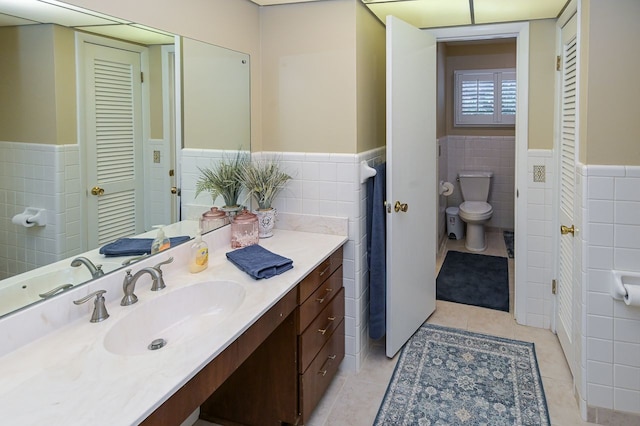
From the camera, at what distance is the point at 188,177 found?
85.3 inches

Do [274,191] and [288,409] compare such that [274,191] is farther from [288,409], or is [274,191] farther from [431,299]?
[431,299]

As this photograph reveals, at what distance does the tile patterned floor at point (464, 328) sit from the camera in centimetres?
225

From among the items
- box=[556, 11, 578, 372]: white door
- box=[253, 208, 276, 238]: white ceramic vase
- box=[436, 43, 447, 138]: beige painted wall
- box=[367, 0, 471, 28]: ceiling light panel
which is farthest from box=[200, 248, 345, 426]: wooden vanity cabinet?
box=[436, 43, 447, 138]: beige painted wall

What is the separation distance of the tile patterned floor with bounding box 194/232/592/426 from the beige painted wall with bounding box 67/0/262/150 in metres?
1.42

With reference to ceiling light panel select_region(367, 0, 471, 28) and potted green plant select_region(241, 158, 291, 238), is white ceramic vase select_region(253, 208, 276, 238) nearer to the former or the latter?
potted green plant select_region(241, 158, 291, 238)

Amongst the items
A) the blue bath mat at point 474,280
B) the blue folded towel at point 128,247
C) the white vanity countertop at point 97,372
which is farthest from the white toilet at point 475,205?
the blue folded towel at point 128,247

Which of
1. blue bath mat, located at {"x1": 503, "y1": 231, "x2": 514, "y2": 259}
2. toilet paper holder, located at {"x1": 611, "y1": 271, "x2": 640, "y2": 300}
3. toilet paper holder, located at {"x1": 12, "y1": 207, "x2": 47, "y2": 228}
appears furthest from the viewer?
blue bath mat, located at {"x1": 503, "y1": 231, "x2": 514, "y2": 259}

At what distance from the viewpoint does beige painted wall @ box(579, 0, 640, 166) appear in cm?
194

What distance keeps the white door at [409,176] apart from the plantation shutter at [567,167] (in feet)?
2.53

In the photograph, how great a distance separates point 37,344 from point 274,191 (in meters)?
1.47

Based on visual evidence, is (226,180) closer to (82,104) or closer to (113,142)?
(113,142)

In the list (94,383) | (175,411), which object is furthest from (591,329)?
(94,383)

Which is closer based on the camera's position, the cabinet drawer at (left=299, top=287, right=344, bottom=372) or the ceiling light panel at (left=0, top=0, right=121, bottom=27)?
the ceiling light panel at (left=0, top=0, right=121, bottom=27)

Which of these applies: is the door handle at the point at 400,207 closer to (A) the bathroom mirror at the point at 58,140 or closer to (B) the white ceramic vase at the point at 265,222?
(B) the white ceramic vase at the point at 265,222
